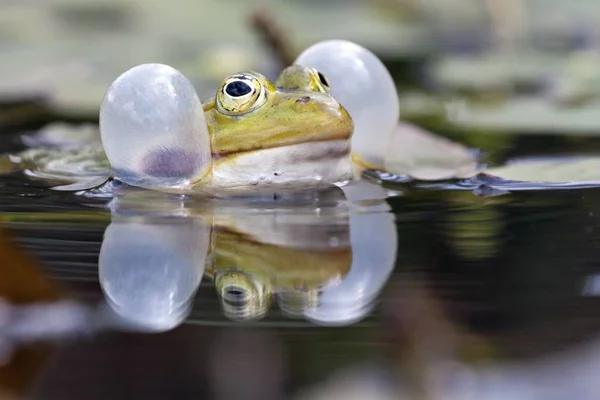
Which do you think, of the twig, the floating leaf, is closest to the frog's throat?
the floating leaf

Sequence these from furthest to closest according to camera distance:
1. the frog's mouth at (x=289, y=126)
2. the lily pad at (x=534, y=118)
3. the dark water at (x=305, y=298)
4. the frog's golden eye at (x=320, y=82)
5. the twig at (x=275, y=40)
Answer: the twig at (x=275, y=40) → the lily pad at (x=534, y=118) → the frog's golden eye at (x=320, y=82) → the frog's mouth at (x=289, y=126) → the dark water at (x=305, y=298)

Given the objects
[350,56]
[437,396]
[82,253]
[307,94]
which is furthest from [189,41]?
[437,396]

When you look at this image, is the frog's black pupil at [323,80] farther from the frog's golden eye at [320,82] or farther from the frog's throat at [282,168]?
the frog's throat at [282,168]

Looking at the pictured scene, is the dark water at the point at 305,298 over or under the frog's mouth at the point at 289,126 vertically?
under

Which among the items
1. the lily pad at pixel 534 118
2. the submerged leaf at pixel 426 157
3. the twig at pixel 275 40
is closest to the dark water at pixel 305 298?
the submerged leaf at pixel 426 157

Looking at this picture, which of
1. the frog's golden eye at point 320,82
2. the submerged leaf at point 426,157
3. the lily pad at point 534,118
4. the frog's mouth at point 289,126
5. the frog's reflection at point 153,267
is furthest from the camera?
the lily pad at point 534,118

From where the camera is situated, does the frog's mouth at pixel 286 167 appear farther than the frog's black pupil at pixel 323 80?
No

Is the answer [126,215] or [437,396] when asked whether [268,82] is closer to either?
[126,215]
